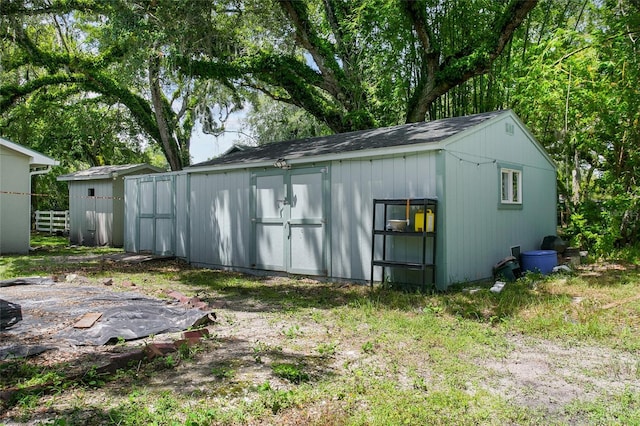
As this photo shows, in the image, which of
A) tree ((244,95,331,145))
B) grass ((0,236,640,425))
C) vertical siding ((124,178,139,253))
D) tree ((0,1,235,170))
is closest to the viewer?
grass ((0,236,640,425))

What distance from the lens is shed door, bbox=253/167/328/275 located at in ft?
26.4

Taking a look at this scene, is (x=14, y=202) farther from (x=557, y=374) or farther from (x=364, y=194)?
(x=557, y=374)

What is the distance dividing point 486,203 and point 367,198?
2.11 m

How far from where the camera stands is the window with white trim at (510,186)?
8477 mm

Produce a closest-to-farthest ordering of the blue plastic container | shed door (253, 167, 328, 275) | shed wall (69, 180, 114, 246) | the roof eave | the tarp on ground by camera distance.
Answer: the tarp on ground < the roof eave < shed door (253, 167, 328, 275) < the blue plastic container < shed wall (69, 180, 114, 246)

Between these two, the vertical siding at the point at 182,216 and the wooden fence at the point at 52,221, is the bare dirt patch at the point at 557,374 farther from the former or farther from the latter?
the wooden fence at the point at 52,221

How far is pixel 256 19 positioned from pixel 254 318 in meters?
9.20

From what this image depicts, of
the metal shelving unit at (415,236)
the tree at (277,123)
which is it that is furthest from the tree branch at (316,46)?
the metal shelving unit at (415,236)

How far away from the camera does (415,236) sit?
677cm

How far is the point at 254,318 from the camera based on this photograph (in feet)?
17.5

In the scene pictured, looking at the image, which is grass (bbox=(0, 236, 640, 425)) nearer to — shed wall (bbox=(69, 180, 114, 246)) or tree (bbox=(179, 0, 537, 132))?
tree (bbox=(179, 0, 537, 132))

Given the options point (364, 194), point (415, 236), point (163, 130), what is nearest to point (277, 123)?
point (163, 130)

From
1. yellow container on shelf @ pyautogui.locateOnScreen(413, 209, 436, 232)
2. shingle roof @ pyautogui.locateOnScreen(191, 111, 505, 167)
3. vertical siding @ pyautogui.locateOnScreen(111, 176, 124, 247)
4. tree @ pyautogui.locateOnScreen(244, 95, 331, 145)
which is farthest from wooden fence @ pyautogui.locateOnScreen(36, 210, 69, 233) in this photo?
yellow container on shelf @ pyautogui.locateOnScreen(413, 209, 436, 232)

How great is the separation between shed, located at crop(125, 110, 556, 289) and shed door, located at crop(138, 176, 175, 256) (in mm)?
605
